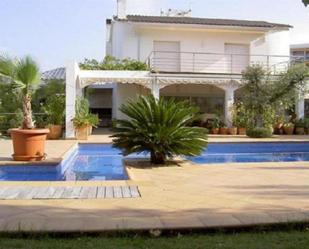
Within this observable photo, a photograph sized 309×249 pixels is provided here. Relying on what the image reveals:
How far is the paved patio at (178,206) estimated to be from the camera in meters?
5.99

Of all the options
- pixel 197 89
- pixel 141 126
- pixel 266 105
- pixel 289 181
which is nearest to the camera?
pixel 289 181

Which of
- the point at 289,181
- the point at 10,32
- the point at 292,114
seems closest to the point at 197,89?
the point at 292,114

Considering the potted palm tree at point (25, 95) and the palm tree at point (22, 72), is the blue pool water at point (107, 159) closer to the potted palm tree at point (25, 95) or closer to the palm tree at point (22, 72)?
the potted palm tree at point (25, 95)

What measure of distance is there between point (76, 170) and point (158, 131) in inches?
144

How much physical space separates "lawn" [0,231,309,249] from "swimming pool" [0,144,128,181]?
580 centimetres

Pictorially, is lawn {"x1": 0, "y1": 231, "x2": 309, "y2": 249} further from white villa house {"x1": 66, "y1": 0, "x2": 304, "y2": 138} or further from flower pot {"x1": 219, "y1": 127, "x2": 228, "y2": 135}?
white villa house {"x1": 66, "y1": 0, "x2": 304, "y2": 138}

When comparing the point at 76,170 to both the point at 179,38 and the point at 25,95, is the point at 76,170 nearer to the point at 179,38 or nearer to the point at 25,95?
the point at 25,95

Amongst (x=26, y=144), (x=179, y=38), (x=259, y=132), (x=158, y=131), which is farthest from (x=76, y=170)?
(x=179, y=38)

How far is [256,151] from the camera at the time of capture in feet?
69.2

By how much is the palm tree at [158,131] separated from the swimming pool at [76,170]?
0.88 m

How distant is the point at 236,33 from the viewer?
102ft

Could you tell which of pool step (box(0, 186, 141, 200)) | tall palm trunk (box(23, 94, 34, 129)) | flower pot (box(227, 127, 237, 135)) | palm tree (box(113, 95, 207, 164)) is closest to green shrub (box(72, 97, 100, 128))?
flower pot (box(227, 127, 237, 135))

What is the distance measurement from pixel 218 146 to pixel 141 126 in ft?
29.7

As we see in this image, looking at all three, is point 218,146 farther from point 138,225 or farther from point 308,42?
point 308,42
